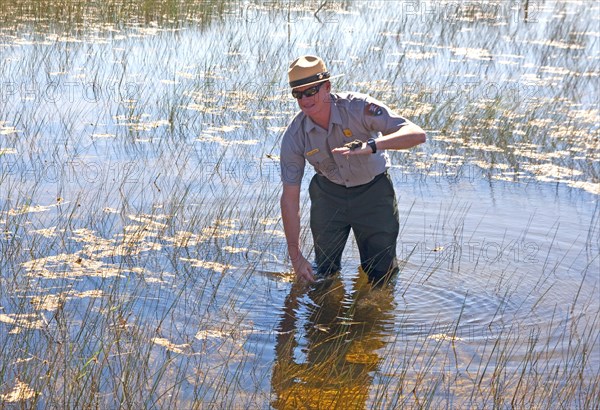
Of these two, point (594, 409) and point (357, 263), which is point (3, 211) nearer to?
point (357, 263)

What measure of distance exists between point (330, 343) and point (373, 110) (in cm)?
142

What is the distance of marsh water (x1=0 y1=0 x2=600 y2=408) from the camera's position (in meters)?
5.68

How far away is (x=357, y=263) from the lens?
8.04 meters

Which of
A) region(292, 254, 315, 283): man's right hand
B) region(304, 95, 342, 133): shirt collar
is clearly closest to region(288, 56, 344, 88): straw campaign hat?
region(304, 95, 342, 133): shirt collar

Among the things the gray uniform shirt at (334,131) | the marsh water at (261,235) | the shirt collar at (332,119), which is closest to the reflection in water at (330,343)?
the marsh water at (261,235)

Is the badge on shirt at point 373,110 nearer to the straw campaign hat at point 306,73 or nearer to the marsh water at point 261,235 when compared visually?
the straw campaign hat at point 306,73

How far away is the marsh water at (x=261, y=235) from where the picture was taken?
5680 mm

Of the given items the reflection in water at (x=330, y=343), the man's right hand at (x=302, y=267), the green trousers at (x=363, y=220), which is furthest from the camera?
the green trousers at (x=363, y=220)

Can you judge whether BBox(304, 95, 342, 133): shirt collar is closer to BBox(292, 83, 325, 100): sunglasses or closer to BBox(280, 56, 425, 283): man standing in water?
BBox(280, 56, 425, 283): man standing in water

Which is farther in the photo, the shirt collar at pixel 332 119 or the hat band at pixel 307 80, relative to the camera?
the shirt collar at pixel 332 119

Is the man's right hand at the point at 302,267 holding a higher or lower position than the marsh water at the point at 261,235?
higher

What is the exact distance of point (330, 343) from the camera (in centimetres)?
643

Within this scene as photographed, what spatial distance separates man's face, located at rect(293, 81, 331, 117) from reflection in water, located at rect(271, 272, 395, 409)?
116cm

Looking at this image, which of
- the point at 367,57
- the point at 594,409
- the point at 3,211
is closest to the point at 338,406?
the point at 594,409
